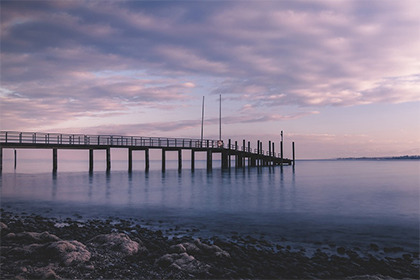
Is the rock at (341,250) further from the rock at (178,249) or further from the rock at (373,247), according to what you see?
the rock at (178,249)

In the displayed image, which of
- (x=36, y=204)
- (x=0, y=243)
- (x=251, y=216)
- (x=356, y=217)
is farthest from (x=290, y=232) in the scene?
(x=36, y=204)

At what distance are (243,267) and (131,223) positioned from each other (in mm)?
7635

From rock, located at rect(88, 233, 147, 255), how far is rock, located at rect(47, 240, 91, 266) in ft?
2.74

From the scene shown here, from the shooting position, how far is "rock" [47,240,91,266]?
7.01 meters

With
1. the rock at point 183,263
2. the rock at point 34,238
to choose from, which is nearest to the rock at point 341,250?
the rock at point 183,263

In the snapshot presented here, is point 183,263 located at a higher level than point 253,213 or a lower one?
higher

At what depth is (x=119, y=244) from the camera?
8.38 m

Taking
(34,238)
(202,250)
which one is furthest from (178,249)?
(34,238)

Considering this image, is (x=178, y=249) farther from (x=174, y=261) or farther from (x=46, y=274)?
(x=46, y=274)

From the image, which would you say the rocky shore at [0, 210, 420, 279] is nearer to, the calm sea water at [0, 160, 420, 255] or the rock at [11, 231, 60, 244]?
the rock at [11, 231, 60, 244]

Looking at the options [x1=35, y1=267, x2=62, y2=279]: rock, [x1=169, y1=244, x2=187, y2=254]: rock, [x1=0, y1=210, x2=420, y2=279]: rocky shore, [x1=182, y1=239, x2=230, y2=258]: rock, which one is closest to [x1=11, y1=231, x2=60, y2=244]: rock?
[x1=0, y1=210, x2=420, y2=279]: rocky shore

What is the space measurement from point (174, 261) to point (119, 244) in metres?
1.84

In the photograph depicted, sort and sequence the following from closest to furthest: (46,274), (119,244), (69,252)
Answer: (46,274)
(69,252)
(119,244)

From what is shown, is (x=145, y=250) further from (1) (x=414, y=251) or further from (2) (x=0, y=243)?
(1) (x=414, y=251)
